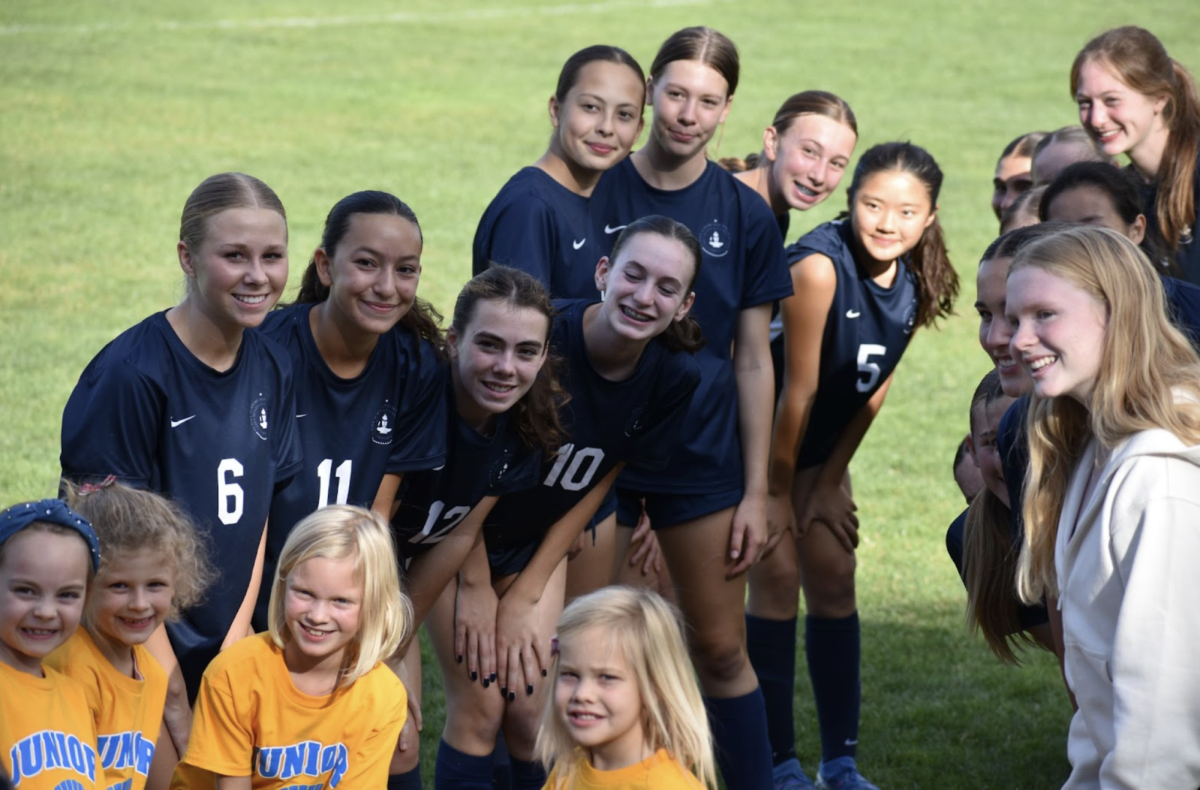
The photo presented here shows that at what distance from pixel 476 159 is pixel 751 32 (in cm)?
885

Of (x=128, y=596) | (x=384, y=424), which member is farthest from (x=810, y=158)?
(x=128, y=596)

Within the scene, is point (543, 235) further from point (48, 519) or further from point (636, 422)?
point (48, 519)

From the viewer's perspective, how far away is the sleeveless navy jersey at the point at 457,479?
3838 mm

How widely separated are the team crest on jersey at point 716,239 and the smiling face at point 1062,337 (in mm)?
1562

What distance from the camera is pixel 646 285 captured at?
12.7 feet

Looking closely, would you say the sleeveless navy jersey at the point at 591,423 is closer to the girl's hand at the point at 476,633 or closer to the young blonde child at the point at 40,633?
the girl's hand at the point at 476,633

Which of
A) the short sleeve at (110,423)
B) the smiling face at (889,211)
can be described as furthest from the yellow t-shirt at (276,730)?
the smiling face at (889,211)

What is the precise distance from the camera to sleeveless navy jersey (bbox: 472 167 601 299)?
4.20 m

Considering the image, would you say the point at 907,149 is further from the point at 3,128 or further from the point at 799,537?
the point at 3,128

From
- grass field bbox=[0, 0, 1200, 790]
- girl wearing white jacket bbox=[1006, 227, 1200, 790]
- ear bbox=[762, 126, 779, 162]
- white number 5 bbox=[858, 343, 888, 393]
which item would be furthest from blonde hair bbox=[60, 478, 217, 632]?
ear bbox=[762, 126, 779, 162]

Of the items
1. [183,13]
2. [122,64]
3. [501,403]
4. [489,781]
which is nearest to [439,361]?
[501,403]

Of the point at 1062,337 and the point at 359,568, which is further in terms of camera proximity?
the point at 359,568

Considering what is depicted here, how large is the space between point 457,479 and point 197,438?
0.76 metres

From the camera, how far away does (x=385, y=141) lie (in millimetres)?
16703
